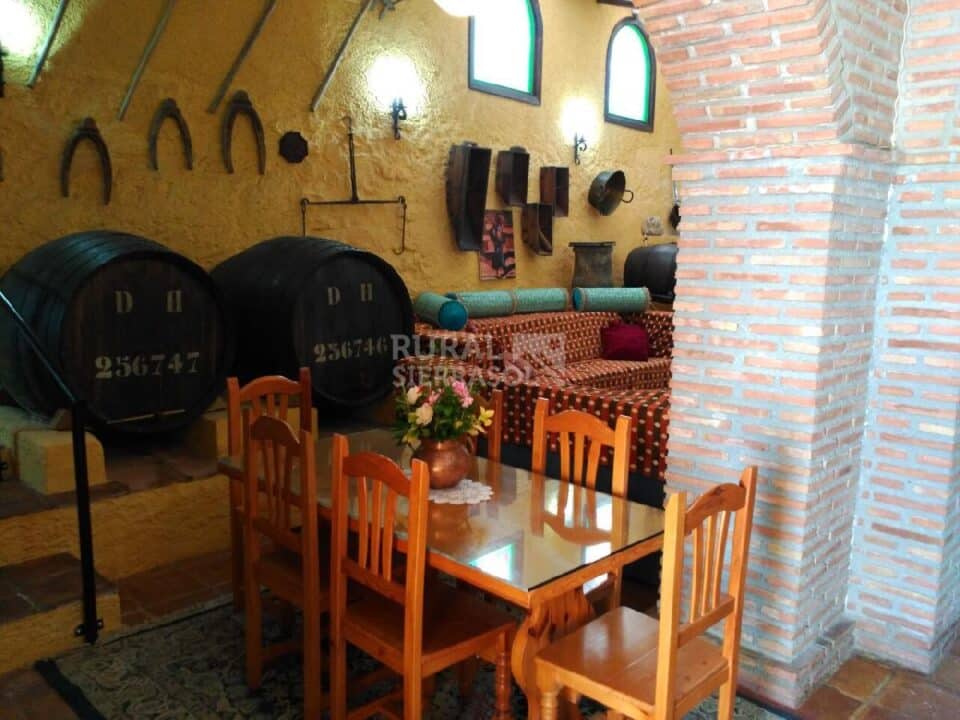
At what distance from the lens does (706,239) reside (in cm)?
283

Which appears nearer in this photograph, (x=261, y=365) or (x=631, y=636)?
(x=631, y=636)

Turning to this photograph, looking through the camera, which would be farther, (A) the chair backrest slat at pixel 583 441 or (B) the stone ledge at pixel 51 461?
(B) the stone ledge at pixel 51 461

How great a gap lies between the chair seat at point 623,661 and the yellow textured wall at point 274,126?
354 cm

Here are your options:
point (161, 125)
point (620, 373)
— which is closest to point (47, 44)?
point (161, 125)

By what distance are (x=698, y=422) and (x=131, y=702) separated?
88.9 inches

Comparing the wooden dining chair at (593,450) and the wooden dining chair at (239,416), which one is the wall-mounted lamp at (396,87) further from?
the wooden dining chair at (593,450)

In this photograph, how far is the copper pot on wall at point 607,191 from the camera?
293 inches

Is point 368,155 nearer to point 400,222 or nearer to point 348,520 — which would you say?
point 400,222

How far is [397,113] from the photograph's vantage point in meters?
5.67

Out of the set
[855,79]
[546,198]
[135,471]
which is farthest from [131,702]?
[546,198]

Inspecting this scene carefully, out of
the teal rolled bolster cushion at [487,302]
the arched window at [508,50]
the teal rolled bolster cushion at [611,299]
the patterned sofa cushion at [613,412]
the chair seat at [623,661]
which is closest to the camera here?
the chair seat at [623,661]

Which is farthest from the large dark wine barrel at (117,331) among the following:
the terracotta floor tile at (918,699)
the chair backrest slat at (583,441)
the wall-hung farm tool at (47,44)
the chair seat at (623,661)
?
the terracotta floor tile at (918,699)

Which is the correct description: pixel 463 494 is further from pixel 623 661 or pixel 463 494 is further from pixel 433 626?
pixel 623 661

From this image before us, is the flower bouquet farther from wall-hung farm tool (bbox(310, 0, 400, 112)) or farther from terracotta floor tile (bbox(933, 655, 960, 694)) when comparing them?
wall-hung farm tool (bbox(310, 0, 400, 112))
